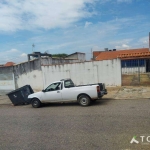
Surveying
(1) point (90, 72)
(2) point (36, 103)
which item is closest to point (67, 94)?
(2) point (36, 103)

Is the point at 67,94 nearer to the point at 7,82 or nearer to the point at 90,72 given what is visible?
the point at 90,72

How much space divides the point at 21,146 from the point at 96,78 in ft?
37.8

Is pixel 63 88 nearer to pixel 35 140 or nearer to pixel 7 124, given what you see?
pixel 7 124

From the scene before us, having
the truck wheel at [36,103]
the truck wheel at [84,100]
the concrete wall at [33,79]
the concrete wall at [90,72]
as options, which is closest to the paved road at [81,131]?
the truck wheel at [84,100]

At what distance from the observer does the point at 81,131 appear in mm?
6469

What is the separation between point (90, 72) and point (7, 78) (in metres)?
9.00

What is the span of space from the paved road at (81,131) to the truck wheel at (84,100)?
158 centimetres

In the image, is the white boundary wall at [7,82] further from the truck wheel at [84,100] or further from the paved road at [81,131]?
the paved road at [81,131]

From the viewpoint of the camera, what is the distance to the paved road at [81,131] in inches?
212

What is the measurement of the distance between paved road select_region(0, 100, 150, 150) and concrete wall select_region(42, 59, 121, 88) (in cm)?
718

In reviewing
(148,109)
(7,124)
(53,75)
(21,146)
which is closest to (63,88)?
(7,124)

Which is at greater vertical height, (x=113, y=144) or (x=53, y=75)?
(x=53, y=75)

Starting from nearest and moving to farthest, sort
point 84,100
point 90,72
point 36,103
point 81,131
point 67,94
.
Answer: point 81,131 < point 84,100 < point 67,94 < point 36,103 < point 90,72

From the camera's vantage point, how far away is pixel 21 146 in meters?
5.66
